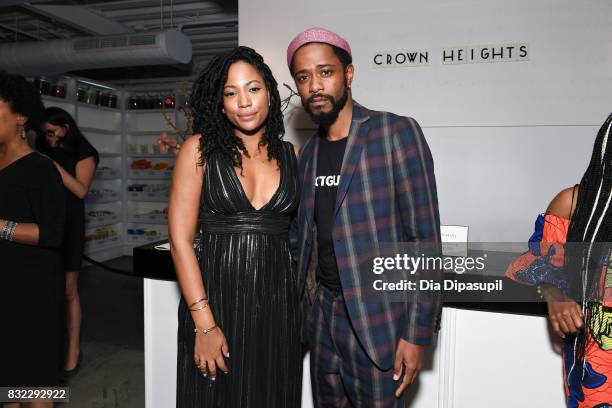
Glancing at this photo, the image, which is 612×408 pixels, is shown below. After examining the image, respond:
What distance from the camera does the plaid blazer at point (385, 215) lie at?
56.1 inches

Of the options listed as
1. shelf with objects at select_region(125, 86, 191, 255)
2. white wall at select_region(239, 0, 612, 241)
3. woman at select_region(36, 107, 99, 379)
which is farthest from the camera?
shelf with objects at select_region(125, 86, 191, 255)

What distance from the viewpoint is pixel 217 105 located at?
60.7 inches

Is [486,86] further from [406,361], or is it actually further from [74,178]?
[74,178]

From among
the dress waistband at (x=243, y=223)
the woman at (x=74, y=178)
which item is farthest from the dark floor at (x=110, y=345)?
the dress waistband at (x=243, y=223)

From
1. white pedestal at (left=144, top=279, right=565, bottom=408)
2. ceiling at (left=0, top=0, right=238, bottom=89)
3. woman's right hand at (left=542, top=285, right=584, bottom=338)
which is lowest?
white pedestal at (left=144, top=279, right=565, bottom=408)

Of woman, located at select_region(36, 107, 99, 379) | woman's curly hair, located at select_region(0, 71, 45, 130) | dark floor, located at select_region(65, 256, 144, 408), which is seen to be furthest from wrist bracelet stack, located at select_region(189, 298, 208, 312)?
woman, located at select_region(36, 107, 99, 379)

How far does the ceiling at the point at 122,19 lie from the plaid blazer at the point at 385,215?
3.79 m

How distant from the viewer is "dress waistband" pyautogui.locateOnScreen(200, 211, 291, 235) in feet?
5.00

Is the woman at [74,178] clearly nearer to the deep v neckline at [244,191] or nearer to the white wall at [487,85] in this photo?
the white wall at [487,85]

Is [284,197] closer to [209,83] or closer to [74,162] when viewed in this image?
[209,83]

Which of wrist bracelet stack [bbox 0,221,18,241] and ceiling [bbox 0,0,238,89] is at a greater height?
ceiling [bbox 0,0,238,89]

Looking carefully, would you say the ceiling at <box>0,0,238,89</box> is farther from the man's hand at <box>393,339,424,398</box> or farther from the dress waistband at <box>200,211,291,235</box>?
the man's hand at <box>393,339,424,398</box>

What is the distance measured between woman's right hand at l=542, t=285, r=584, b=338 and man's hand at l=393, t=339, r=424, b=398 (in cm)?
41

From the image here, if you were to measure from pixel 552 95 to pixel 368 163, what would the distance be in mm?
2376
